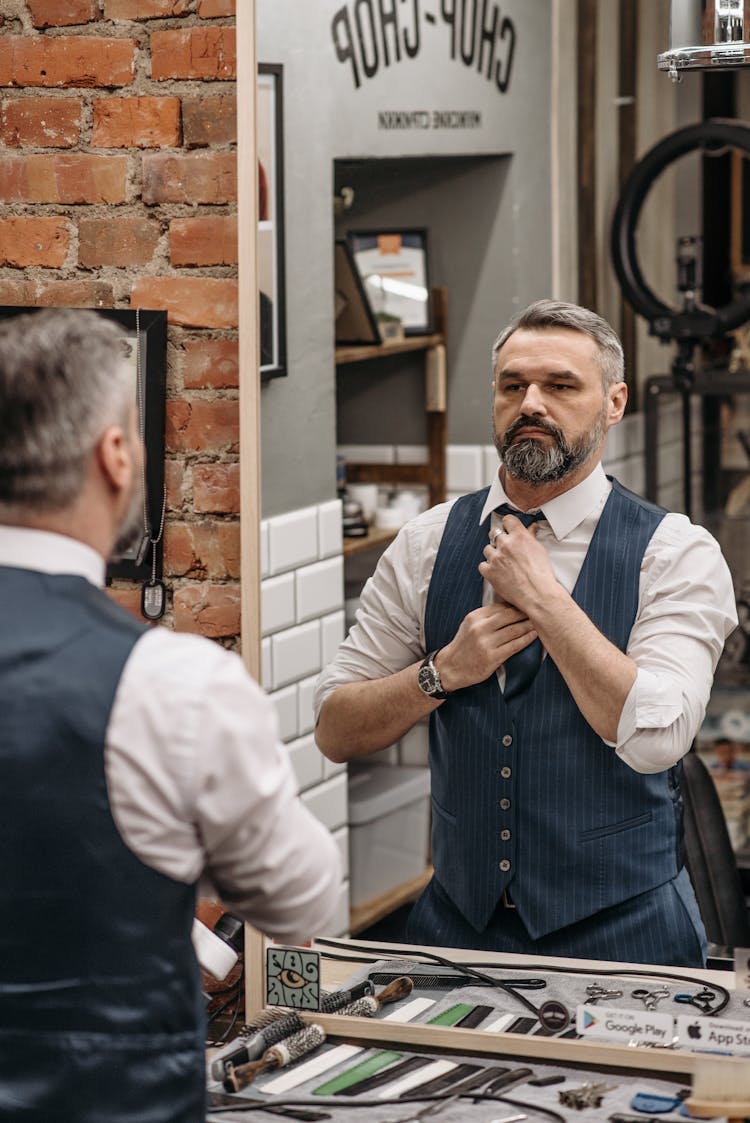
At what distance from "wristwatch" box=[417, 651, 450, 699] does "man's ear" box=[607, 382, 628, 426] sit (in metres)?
0.44

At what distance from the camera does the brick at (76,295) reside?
2.54 metres

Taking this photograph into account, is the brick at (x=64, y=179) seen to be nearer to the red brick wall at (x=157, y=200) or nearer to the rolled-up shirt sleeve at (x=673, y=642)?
the red brick wall at (x=157, y=200)

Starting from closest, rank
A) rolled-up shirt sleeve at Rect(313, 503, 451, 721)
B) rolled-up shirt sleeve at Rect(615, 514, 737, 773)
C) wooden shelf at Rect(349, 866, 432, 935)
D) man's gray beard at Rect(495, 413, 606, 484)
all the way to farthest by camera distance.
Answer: rolled-up shirt sleeve at Rect(615, 514, 737, 773) → man's gray beard at Rect(495, 413, 606, 484) → rolled-up shirt sleeve at Rect(313, 503, 451, 721) → wooden shelf at Rect(349, 866, 432, 935)

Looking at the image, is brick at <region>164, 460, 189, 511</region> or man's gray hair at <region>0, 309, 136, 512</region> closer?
man's gray hair at <region>0, 309, 136, 512</region>

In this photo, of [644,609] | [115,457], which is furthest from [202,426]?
[115,457]

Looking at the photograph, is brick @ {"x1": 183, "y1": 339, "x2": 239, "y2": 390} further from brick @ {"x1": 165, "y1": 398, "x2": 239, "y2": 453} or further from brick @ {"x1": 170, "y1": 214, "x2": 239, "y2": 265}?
brick @ {"x1": 170, "y1": 214, "x2": 239, "y2": 265}

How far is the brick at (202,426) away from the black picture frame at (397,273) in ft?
1.20

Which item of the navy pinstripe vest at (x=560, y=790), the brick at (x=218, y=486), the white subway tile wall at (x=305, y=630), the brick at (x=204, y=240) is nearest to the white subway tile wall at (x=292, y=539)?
the white subway tile wall at (x=305, y=630)

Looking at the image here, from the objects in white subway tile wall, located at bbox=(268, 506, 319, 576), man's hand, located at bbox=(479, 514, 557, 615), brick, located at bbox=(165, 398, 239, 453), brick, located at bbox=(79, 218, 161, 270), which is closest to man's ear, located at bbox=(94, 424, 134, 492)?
man's hand, located at bbox=(479, 514, 557, 615)

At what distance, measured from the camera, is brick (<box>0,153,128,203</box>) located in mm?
2506

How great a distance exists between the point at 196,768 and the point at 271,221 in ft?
4.60

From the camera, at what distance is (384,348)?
2.25m

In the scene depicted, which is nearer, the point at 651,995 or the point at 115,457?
the point at 115,457

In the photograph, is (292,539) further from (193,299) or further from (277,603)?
(193,299)
